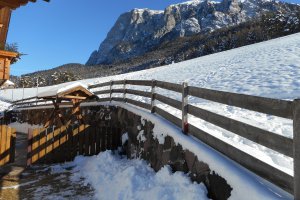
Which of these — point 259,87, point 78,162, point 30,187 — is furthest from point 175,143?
point 259,87

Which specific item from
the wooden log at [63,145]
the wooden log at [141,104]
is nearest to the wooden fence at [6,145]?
the wooden log at [63,145]

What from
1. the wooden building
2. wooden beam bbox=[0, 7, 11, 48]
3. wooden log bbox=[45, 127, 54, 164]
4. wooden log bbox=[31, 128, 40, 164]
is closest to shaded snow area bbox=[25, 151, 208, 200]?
wooden log bbox=[45, 127, 54, 164]

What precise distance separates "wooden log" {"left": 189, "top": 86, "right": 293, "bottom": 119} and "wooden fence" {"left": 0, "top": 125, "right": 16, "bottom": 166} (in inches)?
283

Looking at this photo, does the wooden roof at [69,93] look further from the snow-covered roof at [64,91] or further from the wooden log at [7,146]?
the wooden log at [7,146]

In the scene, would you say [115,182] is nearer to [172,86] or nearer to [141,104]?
[172,86]

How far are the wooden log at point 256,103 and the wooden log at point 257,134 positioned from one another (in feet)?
0.76

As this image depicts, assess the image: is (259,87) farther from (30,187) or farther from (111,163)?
(30,187)

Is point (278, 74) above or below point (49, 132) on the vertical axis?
above

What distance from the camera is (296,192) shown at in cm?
321

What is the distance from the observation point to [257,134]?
405cm

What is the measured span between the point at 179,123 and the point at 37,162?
5913mm

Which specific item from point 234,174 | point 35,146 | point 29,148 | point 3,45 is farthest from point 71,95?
point 234,174

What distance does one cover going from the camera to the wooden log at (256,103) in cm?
355

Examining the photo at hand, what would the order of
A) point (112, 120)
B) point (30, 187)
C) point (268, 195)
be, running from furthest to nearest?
point (112, 120) < point (30, 187) < point (268, 195)
